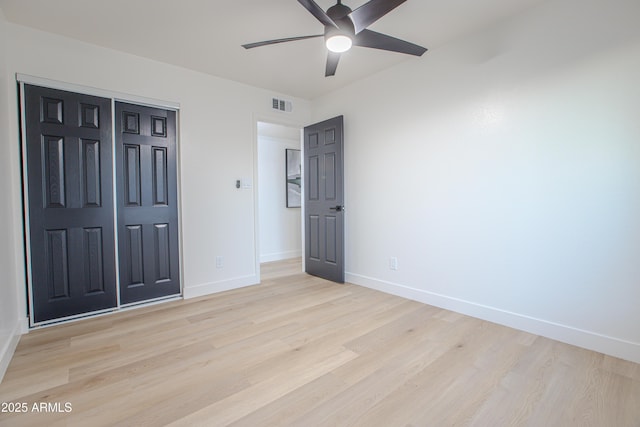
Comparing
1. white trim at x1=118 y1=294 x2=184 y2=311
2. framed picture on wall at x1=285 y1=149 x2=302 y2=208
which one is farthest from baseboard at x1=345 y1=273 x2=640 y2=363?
framed picture on wall at x1=285 y1=149 x2=302 y2=208

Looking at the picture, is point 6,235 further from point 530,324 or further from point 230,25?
point 530,324

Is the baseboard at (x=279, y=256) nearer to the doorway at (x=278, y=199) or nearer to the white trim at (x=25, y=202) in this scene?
the doorway at (x=278, y=199)

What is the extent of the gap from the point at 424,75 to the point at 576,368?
2.71 meters

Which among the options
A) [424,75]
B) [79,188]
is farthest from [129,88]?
[424,75]

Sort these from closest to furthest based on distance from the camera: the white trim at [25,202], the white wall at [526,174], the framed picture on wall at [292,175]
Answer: the white wall at [526,174] < the white trim at [25,202] < the framed picture on wall at [292,175]

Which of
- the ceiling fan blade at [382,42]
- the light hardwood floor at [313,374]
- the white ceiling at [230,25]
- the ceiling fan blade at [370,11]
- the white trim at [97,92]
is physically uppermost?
the white ceiling at [230,25]

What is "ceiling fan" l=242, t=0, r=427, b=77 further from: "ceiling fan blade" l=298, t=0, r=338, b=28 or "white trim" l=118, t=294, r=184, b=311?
"white trim" l=118, t=294, r=184, b=311

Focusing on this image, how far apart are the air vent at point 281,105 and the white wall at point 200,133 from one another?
9cm

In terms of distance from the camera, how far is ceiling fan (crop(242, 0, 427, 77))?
1.77 meters

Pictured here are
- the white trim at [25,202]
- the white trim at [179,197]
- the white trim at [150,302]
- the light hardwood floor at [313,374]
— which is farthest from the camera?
the white trim at [179,197]

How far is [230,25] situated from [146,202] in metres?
1.90

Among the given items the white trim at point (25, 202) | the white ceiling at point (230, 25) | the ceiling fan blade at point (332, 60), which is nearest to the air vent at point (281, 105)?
the white ceiling at point (230, 25)

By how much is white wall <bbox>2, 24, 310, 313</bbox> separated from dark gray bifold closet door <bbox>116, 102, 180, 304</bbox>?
13 cm

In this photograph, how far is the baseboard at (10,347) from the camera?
1861 mm
